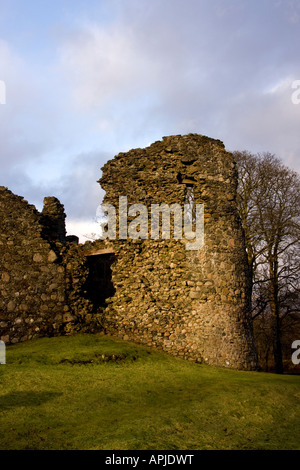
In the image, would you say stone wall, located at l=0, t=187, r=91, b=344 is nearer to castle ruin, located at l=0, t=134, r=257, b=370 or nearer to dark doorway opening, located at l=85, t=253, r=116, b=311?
castle ruin, located at l=0, t=134, r=257, b=370

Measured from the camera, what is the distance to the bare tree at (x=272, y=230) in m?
18.3

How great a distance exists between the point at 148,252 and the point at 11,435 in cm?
671

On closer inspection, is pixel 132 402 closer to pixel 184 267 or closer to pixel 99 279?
pixel 184 267

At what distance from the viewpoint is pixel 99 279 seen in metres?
13.0

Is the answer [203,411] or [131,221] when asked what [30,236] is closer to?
[131,221]

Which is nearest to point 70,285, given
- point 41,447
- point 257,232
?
point 41,447

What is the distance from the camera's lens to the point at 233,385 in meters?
7.42

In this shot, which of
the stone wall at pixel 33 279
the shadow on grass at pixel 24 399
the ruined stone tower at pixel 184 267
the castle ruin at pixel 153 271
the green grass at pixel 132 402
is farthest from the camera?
the stone wall at pixel 33 279

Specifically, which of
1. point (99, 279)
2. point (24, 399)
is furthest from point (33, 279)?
point (24, 399)

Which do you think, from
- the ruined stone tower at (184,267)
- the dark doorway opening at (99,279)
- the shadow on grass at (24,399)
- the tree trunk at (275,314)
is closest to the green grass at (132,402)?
the shadow on grass at (24,399)

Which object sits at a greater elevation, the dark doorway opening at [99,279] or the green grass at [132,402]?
the dark doorway opening at [99,279]

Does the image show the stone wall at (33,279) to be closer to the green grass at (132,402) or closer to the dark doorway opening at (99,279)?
the green grass at (132,402)

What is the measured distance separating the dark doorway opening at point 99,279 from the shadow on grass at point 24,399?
242 inches

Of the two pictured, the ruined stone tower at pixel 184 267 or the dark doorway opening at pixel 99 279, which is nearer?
the ruined stone tower at pixel 184 267
